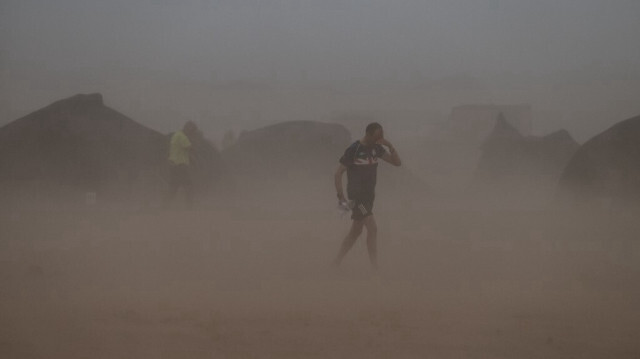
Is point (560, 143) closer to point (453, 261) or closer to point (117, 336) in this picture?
point (453, 261)

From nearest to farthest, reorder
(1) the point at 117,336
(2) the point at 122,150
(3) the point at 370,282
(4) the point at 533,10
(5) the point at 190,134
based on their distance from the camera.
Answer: (1) the point at 117,336 → (3) the point at 370,282 → (4) the point at 533,10 → (5) the point at 190,134 → (2) the point at 122,150

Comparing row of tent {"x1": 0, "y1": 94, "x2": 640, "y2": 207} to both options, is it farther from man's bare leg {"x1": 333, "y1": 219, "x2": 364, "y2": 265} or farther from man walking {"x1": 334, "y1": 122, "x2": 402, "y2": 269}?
man's bare leg {"x1": 333, "y1": 219, "x2": 364, "y2": 265}

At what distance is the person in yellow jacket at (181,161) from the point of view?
732 cm

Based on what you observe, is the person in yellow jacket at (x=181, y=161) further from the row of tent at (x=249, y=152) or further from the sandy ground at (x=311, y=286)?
the sandy ground at (x=311, y=286)

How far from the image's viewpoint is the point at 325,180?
8.03 metres

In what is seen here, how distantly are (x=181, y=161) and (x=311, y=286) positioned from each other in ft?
10.6

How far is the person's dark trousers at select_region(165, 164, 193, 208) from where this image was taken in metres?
7.84

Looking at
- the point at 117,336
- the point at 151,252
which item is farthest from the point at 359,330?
the point at 151,252

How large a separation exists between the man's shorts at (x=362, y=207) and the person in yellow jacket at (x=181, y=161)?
2.57 m

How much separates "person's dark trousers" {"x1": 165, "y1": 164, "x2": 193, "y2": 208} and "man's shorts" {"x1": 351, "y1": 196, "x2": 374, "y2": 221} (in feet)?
9.78

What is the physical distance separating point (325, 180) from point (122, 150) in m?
2.56

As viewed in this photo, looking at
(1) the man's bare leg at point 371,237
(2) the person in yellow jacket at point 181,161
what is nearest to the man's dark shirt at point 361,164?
(1) the man's bare leg at point 371,237

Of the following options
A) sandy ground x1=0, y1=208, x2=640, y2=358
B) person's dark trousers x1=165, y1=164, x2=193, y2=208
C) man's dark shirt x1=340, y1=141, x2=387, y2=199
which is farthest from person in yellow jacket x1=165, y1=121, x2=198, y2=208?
man's dark shirt x1=340, y1=141, x2=387, y2=199

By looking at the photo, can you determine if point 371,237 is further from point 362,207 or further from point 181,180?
point 181,180
